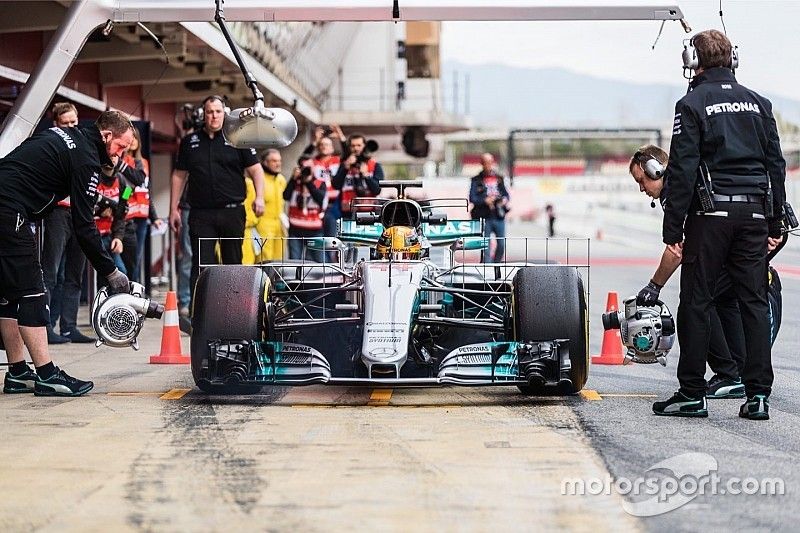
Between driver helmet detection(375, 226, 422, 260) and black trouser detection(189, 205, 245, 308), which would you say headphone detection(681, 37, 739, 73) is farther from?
black trouser detection(189, 205, 245, 308)

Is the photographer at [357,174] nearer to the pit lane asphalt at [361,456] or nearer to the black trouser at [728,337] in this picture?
the pit lane asphalt at [361,456]

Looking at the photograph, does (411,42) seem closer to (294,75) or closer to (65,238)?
(294,75)

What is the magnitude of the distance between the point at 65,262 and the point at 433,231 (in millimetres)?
3392

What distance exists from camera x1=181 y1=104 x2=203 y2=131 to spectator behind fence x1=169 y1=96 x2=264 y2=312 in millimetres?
379

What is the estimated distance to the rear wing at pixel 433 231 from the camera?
10.4m

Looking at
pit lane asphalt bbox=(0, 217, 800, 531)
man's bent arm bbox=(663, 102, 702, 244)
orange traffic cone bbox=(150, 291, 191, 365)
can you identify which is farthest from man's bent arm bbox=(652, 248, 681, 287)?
orange traffic cone bbox=(150, 291, 191, 365)

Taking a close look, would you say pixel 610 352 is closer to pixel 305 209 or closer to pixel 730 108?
pixel 730 108

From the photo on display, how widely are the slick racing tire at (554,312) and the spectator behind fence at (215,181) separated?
4032mm

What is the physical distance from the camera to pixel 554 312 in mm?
7863

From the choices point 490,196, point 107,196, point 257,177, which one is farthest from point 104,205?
point 490,196

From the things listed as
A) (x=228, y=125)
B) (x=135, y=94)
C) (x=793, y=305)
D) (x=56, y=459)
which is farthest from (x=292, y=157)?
(x=56, y=459)

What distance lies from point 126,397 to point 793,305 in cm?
1091

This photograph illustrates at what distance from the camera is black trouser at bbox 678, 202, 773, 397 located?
24.4 feet

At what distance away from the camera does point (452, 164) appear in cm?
11719
